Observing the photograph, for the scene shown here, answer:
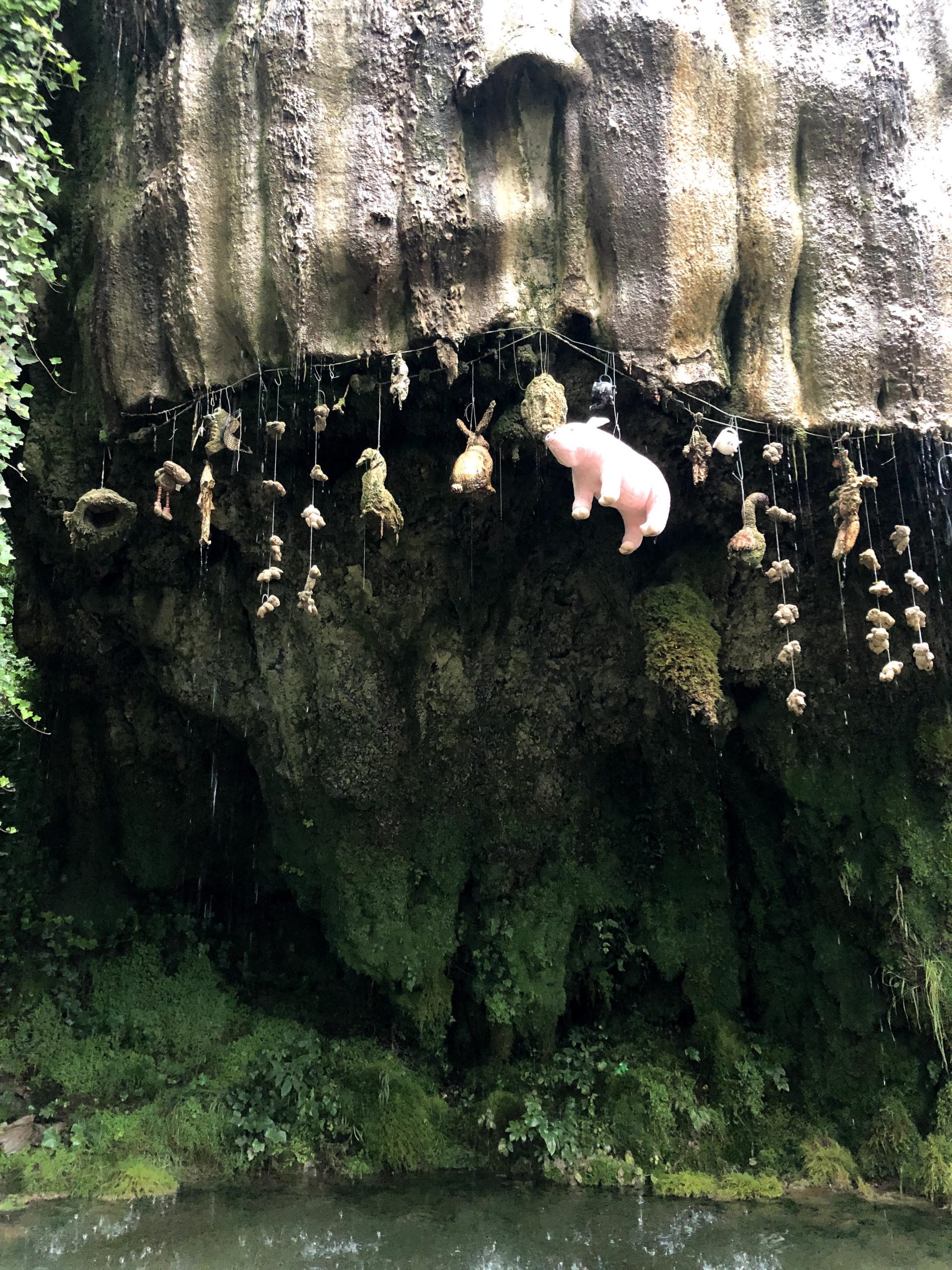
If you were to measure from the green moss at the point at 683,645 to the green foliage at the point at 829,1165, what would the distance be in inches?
142

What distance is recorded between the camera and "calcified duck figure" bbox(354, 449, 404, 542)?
5605mm

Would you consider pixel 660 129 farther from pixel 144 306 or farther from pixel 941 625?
pixel 941 625

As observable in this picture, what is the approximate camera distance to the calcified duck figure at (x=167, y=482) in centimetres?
590

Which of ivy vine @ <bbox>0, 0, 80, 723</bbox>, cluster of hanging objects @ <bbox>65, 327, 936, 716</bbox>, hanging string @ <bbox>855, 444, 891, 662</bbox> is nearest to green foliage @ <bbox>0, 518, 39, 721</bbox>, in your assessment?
ivy vine @ <bbox>0, 0, 80, 723</bbox>

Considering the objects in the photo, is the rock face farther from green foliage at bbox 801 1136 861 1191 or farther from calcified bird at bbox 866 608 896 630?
calcified bird at bbox 866 608 896 630

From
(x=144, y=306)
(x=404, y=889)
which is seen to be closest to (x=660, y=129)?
(x=144, y=306)

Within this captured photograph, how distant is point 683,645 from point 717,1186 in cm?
424

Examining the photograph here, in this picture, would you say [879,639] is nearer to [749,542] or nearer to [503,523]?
[749,542]

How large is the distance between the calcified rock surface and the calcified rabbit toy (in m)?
0.91

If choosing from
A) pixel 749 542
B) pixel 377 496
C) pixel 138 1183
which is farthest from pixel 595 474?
pixel 138 1183

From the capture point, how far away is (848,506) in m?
5.73

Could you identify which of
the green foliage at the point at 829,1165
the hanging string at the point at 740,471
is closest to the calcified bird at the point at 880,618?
the hanging string at the point at 740,471

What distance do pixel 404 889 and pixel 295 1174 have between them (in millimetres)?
2378

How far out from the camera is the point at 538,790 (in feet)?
25.8
